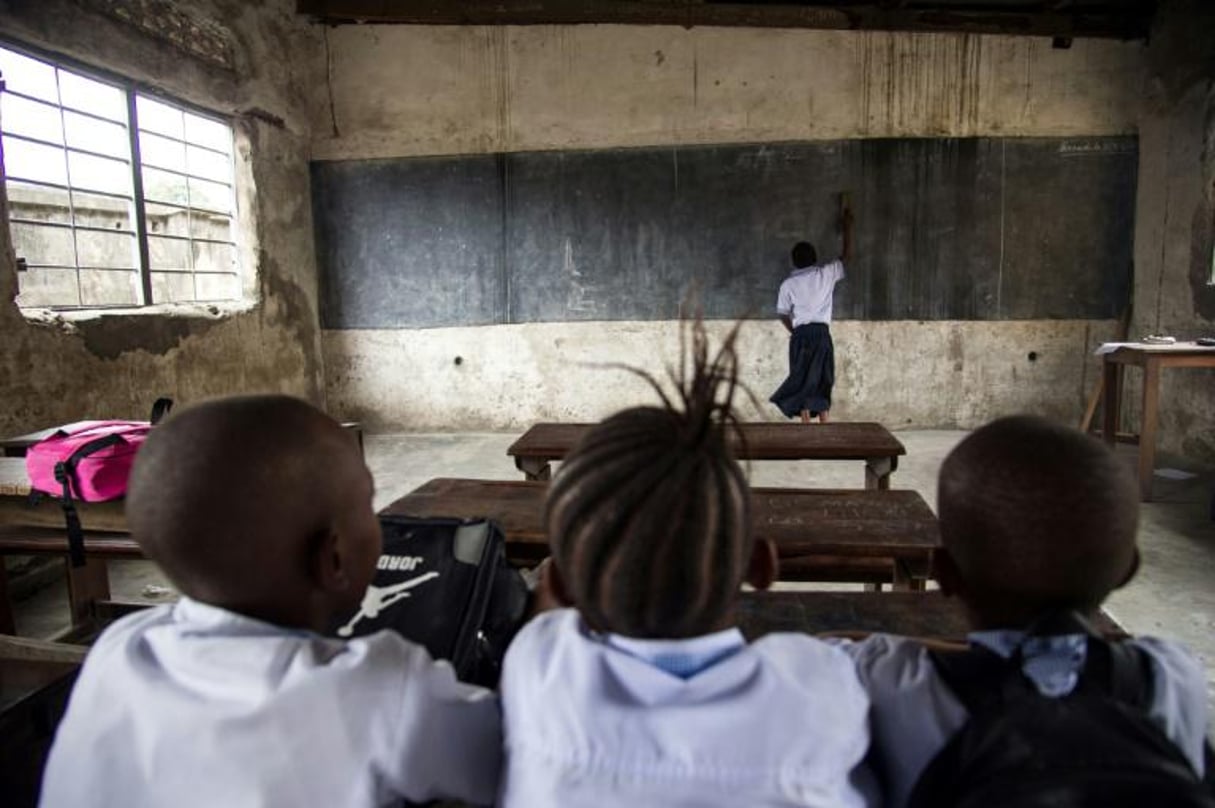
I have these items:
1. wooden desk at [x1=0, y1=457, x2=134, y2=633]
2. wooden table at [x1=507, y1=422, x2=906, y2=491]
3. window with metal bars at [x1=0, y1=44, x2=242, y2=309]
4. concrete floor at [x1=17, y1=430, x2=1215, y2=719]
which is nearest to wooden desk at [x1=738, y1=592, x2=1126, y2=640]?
concrete floor at [x1=17, y1=430, x2=1215, y2=719]

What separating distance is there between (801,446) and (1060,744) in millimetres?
1929

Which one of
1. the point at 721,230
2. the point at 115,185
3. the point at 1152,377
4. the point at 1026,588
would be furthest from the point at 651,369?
the point at 1026,588

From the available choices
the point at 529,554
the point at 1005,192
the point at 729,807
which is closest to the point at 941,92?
the point at 1005,192

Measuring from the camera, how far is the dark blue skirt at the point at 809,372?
4.95m

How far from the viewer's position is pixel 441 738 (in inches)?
24.5

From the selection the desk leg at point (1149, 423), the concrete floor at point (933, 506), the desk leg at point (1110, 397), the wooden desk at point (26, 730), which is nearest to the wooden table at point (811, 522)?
the concrete floor at point (933, 506)

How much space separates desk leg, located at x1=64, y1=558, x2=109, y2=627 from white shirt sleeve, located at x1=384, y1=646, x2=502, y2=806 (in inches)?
65.8

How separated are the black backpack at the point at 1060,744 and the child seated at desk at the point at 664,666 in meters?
0.08

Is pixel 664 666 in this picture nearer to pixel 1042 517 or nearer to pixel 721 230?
pixel 1042 517

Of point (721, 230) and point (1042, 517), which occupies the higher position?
point (721, 230)

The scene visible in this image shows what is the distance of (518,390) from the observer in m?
5.72

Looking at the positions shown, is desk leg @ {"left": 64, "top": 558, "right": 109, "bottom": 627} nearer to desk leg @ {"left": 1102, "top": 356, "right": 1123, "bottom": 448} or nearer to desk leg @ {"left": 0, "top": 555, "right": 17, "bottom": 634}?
desk leg @ {"left": 0, "top": 555, "right": 17, "bottom": 634}

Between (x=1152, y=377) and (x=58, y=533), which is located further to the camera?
(x=1152, y=377)

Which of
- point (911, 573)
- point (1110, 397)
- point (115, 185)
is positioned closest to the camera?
point (911, 573)
